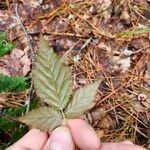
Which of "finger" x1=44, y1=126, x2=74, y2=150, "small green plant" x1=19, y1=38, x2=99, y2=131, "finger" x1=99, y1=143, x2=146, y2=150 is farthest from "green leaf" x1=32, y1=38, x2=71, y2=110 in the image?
"finger" x1=99, y1=143, x2=146, y2=150

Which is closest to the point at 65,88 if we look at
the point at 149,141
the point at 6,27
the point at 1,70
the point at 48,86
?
the point at 48,86

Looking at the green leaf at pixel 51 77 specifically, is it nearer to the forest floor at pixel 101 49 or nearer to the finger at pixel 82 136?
the finger at pixel 82 136

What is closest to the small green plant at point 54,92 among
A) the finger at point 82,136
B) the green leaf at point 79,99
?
the green leaf at point 79,99

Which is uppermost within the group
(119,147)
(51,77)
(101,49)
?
(51,77)

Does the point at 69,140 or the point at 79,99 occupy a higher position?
the point at 79,99

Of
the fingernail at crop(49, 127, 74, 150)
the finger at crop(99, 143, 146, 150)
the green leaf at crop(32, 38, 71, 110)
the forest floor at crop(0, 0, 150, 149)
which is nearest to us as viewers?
the green leaf at crop(32, 38, 71, 110)

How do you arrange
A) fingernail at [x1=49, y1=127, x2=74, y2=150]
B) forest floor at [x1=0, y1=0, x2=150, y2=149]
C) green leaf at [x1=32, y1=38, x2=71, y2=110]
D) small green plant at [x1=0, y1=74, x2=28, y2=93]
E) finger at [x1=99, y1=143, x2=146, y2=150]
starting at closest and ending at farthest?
green leaf at [x1=32, y1=38, x2=71, y2=110], fingernail at [x1=49, y1=127, x2=74, y2=150], finger at [x1=99, y1=143, x2=146, y2=150], small green plant at [x1=0, y1=74, x2=28, y2=93], forest floor at [x1=0, y1=0, x2=150, y2=149]

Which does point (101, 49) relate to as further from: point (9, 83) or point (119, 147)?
point (119, 147)

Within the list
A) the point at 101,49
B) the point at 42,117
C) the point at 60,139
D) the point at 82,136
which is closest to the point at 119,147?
the point at 82,136

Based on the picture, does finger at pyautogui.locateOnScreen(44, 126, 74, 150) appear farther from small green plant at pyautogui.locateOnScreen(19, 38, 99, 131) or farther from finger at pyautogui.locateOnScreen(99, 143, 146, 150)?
finger at pyautogui.locateOnScreen(99, 143, 146, 150)
